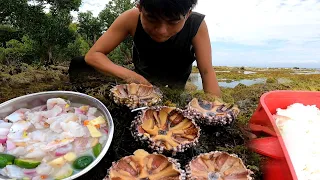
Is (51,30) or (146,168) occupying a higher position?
(146,168)

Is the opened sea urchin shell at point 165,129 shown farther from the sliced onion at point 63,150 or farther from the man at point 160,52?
the man at point 160,52

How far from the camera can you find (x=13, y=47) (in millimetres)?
4992

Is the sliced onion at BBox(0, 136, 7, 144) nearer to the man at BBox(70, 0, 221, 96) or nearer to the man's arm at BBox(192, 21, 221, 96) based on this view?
the man at BBox(70, 0, 221, 96)

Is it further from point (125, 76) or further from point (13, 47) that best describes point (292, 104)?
point (13, 47)

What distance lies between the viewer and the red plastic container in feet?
2.64

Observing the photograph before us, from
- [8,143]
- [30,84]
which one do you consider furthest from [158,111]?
[30,84]

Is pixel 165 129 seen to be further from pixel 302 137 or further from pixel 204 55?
pixel 204 55

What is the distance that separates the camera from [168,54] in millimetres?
1882

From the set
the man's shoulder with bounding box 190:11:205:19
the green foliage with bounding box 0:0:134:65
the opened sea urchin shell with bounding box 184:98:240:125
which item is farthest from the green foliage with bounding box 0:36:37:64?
the opened sea urchin shell with bounding box 184:98:240:125

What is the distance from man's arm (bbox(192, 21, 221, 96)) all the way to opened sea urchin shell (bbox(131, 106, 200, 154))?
797 millimetres

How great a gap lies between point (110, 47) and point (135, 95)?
2.39 ft

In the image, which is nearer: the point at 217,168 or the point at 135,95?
the point at 217,168

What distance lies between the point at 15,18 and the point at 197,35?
11.1 feet

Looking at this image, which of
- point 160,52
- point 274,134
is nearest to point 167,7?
point 274,134
